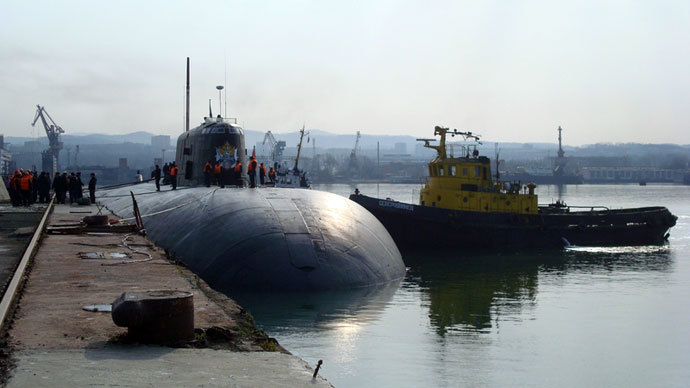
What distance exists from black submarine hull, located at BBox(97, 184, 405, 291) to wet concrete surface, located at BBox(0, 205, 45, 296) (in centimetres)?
360

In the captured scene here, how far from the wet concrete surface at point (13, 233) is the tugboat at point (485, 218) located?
13702mm

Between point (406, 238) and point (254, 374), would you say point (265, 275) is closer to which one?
point (254, 374)

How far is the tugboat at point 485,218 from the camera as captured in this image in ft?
114

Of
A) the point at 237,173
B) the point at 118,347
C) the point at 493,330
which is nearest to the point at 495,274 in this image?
the point at 237,173

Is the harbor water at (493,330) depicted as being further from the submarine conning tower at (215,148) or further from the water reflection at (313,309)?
the submarine conning tower at (215,148)

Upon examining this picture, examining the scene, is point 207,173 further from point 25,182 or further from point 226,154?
point 25,182

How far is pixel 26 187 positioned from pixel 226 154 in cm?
1183

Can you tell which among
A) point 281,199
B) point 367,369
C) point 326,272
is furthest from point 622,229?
point 367,369

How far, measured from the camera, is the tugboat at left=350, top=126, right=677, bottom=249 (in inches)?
1372

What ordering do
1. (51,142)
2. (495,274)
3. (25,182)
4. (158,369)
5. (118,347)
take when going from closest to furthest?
(158,369) < (118,347) < (495,274) < (25,182) < (51,142)

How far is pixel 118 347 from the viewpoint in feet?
28.9

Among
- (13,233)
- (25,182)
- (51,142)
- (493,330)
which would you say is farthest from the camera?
(51,142)

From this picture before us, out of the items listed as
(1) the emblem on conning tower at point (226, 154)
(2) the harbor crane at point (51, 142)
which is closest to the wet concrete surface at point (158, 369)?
(1) the emblem on conning tower at point (226, 154)

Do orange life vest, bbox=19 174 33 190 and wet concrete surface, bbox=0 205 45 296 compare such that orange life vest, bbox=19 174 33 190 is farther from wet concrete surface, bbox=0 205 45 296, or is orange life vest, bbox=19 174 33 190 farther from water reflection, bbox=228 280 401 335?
water reflection, bbox=228 280 401 335
